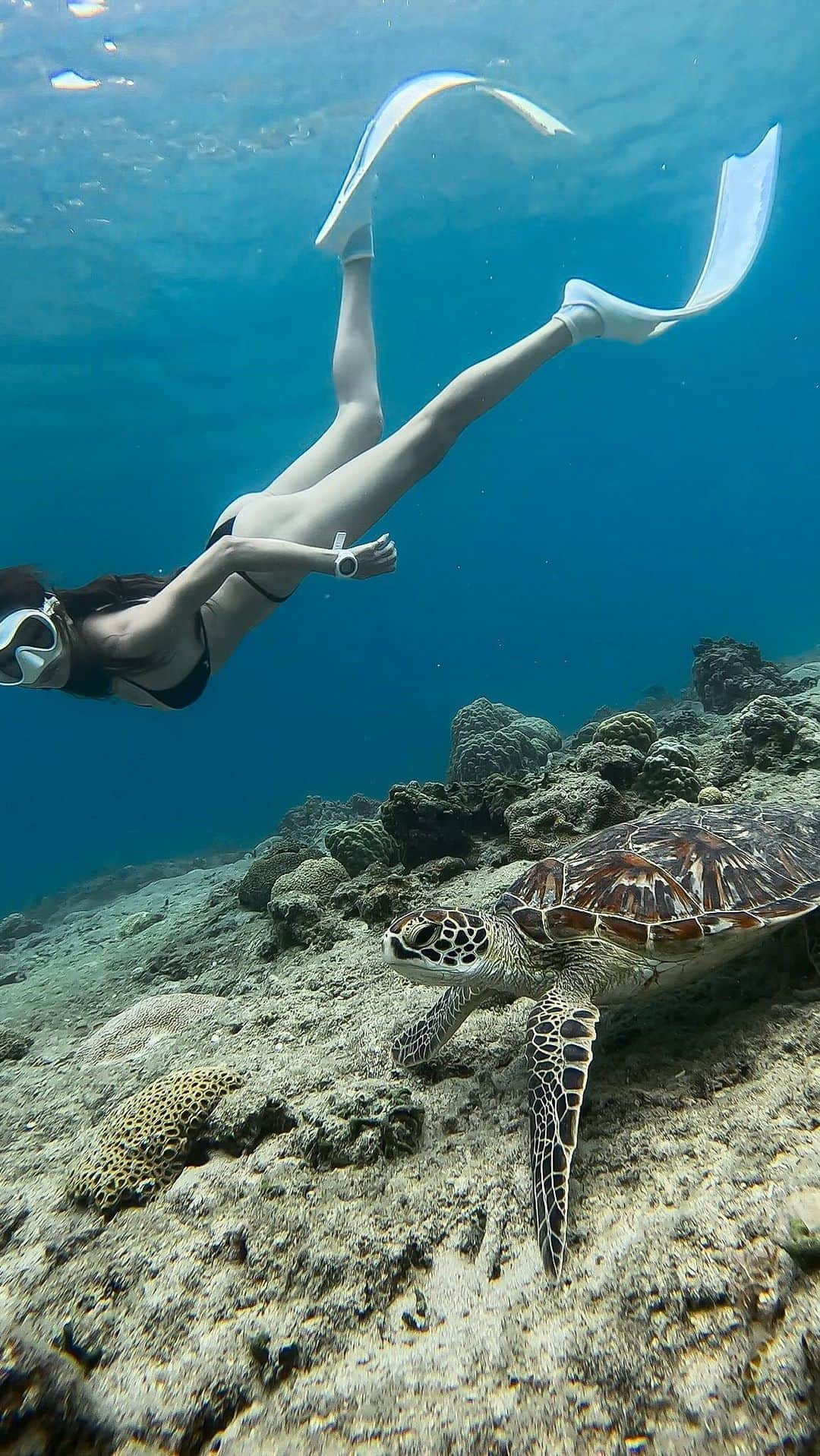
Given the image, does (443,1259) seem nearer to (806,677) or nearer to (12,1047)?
(12,1047)

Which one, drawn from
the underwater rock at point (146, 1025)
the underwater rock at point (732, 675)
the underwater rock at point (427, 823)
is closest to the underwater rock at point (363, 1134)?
the underwater rock at point (146, 1025)

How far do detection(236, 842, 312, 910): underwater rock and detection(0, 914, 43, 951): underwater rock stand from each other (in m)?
7.18

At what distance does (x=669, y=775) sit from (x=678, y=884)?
2587 millimetres

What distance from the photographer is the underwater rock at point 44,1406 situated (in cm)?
91

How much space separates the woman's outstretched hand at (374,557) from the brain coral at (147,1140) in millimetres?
2992

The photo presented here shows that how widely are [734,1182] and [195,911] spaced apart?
20.9ft

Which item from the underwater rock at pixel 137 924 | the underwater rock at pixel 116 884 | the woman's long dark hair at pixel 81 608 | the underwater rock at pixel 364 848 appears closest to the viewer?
the woman's long dark hair at pixel 81 608

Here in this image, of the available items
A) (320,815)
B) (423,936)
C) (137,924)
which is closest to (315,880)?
(423,936)

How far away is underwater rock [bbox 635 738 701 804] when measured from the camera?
4.36 meters

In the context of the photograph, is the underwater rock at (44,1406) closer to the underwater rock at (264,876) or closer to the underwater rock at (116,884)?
the underwater rock at (264,876)

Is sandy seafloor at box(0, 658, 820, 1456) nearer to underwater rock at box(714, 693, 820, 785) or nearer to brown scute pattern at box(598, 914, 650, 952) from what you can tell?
brown scute pattern at box(598, 914, 650, 952)

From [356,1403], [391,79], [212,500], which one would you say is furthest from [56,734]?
[356,1403]

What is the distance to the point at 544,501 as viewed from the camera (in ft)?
231

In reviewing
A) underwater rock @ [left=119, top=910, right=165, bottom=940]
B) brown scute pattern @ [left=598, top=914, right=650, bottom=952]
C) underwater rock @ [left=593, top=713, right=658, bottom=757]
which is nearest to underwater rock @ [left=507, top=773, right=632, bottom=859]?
underwater rock @ [left=593, top=713, right=658, bottom=757]
